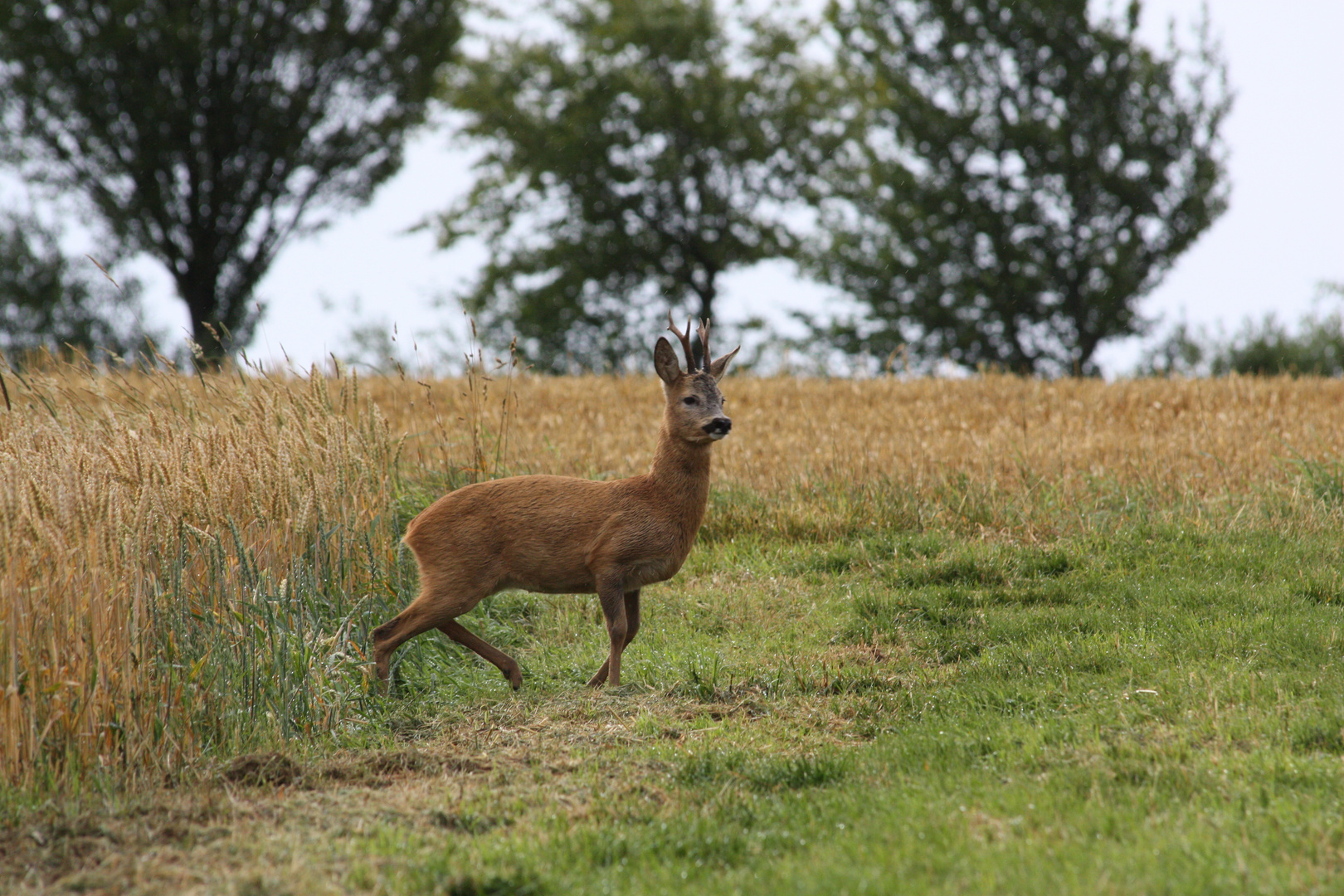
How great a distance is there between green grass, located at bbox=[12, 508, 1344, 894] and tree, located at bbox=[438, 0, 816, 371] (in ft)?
71.7

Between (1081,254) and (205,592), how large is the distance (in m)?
25.3

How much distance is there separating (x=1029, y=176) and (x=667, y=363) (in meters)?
24.1

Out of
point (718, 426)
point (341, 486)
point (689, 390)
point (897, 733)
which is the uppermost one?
point (689, 390)

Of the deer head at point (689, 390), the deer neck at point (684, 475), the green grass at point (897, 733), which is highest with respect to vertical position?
the deer head at point (689, 390)

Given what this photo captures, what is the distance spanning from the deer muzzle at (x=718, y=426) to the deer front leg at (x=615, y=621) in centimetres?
97

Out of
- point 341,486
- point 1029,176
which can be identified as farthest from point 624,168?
point 341,486

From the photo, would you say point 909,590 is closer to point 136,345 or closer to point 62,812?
point 62,812

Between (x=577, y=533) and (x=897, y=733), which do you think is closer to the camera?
(x=897, y=733)

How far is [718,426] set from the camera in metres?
6.21

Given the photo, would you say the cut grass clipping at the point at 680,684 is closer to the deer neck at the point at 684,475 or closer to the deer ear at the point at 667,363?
the deer neck at the point at 684,475

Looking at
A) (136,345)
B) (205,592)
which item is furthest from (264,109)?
(205,592)

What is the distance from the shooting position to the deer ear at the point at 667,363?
6.48m

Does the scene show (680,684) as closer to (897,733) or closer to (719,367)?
(897,733)

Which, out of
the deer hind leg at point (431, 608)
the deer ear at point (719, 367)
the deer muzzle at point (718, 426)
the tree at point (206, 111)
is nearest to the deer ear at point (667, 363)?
the deer ear at point (719, 367)
